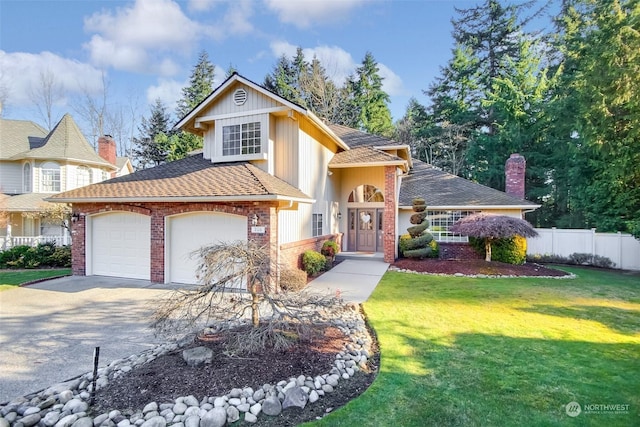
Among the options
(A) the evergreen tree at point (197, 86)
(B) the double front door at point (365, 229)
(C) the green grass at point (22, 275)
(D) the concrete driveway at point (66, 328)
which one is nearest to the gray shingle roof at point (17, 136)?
(C) the green grass at point (22, 275)

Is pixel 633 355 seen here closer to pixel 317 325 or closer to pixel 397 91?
pixel 317 325

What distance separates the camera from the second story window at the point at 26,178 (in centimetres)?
1892

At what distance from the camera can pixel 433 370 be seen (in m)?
4.64

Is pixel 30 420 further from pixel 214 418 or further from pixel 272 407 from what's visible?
pixel 272 407

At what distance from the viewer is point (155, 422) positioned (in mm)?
3301

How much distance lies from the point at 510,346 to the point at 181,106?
34380 mm

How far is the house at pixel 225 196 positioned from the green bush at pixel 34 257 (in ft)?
11.9

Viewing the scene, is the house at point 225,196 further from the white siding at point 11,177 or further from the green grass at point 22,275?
the white siding at point 11,177

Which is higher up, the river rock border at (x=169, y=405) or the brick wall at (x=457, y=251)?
the brick wall at (x=457, y=251)

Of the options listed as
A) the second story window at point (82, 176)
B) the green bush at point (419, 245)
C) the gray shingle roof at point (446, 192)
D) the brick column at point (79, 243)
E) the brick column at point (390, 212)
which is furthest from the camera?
the second story window at point (82, 176)

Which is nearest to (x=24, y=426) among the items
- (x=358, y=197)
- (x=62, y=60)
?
(x=358, y=197)

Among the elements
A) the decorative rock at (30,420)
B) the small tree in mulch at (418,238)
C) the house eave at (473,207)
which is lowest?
the decorative rock at (30,420)

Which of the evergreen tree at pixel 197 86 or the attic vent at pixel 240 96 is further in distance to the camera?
the evergreen tree at pixel 197 86

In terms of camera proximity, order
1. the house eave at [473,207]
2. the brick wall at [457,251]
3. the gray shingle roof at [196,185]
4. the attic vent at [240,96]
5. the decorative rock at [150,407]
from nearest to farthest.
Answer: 1. the decorative rock at [150,407]
2. the gray shingle roof at [196,185]
3. the attic vent at [240,96]
4. the house eave at [473,207]
5. the brick wall at [457,251]
